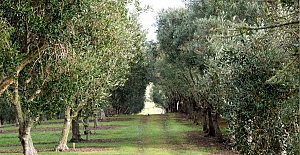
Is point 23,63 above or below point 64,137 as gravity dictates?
above

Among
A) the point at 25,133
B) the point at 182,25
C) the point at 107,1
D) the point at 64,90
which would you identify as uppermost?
the point at 182,25

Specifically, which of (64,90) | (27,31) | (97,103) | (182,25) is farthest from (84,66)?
(182,25)

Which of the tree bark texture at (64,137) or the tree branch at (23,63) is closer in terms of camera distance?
the tree branch at (23,63)

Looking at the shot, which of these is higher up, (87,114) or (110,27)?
(110,27)

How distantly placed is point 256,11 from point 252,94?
1149cm

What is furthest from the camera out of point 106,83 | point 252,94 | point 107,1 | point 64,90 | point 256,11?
point 106,83

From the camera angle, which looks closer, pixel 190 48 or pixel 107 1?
pixel 107 1

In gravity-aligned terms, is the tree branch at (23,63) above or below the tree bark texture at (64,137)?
above

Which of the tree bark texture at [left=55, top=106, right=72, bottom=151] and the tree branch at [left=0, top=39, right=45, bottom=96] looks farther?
the tree bark texture at [left=55, top=106, right=72, bottom=151]

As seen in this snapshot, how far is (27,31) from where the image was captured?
15.6m

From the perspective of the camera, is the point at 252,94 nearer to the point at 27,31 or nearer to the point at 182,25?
the point at 27,31

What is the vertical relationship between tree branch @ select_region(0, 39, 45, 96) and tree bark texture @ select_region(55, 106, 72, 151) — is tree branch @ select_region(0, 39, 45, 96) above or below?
above

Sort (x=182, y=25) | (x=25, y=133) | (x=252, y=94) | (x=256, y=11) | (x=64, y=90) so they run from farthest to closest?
(x=182, y=25) < (x=256, y=11) < (x=25, y=133) < (x=64, y=90) < (x=252, y=94)

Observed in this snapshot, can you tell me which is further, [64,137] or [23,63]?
[64,137]
